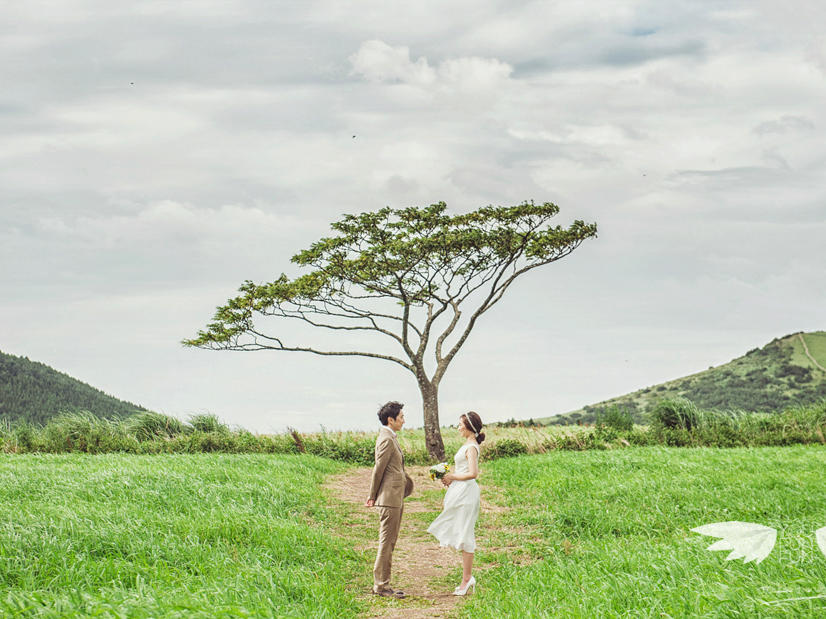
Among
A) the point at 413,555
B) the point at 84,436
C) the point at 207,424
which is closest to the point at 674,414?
the point at 413,555

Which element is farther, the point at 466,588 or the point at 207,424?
the point at 207,424

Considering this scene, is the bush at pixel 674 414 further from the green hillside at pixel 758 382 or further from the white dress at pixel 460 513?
the green hillside at pixel 758 382

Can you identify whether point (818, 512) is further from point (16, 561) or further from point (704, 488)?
point (16, 561)

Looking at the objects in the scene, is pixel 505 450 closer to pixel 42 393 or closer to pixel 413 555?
pixel 413 555

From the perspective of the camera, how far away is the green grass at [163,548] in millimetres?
5142

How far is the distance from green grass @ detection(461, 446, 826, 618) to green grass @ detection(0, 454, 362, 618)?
2.30 metres

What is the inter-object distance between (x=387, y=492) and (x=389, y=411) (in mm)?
1018

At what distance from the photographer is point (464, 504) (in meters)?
8.07

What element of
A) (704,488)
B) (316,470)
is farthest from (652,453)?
(316,470)

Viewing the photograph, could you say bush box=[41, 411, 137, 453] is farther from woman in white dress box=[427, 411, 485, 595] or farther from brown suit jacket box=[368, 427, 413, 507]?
woman in white dress box=[427, 411, 485, 595]

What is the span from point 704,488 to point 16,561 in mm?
11137
